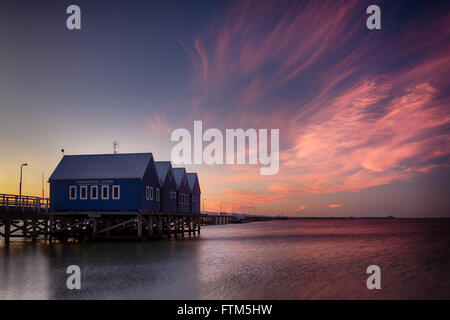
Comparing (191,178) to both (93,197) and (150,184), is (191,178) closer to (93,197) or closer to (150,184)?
(150,184)

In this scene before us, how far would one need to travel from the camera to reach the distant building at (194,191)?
232 ft

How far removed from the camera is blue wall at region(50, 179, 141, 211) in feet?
145

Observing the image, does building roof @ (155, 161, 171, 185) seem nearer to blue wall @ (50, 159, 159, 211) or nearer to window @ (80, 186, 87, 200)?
blue wall @ (50, 159, 159, 211)

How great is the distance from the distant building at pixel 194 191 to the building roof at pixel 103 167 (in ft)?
80.0

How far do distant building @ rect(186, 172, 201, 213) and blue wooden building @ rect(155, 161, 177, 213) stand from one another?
39.8 feet

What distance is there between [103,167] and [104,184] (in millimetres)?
2222

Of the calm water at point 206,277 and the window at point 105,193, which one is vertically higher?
the window at point 105,193

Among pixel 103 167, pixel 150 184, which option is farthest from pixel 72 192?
pixel 150 184

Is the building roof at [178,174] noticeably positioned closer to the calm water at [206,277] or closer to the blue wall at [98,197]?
the blue wall at [98,197]

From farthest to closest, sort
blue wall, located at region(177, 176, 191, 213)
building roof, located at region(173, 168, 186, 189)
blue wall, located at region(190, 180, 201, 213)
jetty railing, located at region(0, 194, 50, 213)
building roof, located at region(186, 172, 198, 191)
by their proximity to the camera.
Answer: building roof, located at region(186, 172, 198, 191) < blue wall, located at region(190, 180, 201, 213) < building roof, located at region(173, 168, 186, 189) < blue wall, located at region(177, 176, 191, 213) < jetty railing, located at region(0, 194, 50, 213)

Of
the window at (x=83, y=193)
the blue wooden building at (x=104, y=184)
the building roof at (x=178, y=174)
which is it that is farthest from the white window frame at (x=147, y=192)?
the building roof at (x=178, y=174)

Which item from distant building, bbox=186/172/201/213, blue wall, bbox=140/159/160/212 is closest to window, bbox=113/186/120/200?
blue wall, bbox=140/159/160/212
